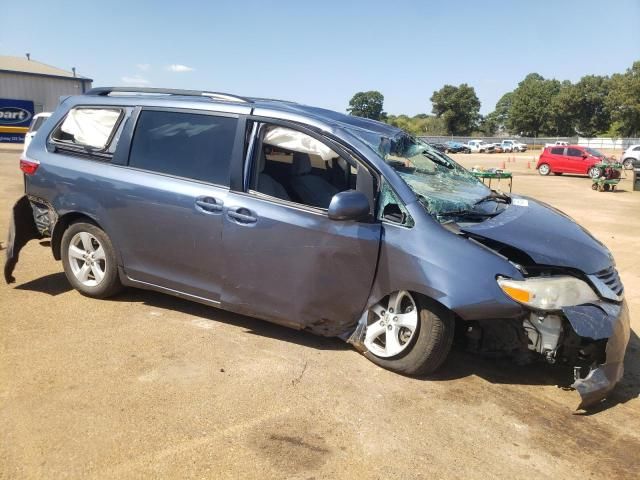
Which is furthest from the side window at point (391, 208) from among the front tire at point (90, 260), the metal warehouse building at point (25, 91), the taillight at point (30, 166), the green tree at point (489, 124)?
the green tree at point (489, 124)

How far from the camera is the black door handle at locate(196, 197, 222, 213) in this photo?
3896 mm

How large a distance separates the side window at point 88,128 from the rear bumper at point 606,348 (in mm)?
3788

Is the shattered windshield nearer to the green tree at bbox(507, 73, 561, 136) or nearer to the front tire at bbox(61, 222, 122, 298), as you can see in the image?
the front tire at bbox(61, 222, 122, 298)

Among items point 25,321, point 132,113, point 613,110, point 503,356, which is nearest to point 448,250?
point 503,356

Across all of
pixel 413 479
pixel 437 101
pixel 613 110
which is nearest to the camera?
pixel 413 479

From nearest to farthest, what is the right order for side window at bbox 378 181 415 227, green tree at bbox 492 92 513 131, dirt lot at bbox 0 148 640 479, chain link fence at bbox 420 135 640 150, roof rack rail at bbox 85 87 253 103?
dirt lot at bbox 0 148 640 479
side window at bbox 378 181 415 227
roof rack rail at bbox 85 87 253 103
chain link fence at bbox 420 135 640 150
green tree at bbox 492 92 513 131

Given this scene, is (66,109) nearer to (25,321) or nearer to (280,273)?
(25,321)

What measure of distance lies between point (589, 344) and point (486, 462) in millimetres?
1100

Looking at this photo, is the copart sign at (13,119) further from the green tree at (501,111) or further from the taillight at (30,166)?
the green tree at (501,111)

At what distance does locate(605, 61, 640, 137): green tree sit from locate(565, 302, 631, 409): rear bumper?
82.5 meters

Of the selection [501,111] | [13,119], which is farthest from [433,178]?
[501,111]

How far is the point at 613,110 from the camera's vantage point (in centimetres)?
7900

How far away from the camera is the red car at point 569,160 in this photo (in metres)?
26.3

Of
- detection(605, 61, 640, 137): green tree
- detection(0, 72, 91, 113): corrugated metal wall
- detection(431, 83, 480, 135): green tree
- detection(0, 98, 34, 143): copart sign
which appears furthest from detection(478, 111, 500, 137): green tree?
detection(0, 98, 34, 143): copart sign
